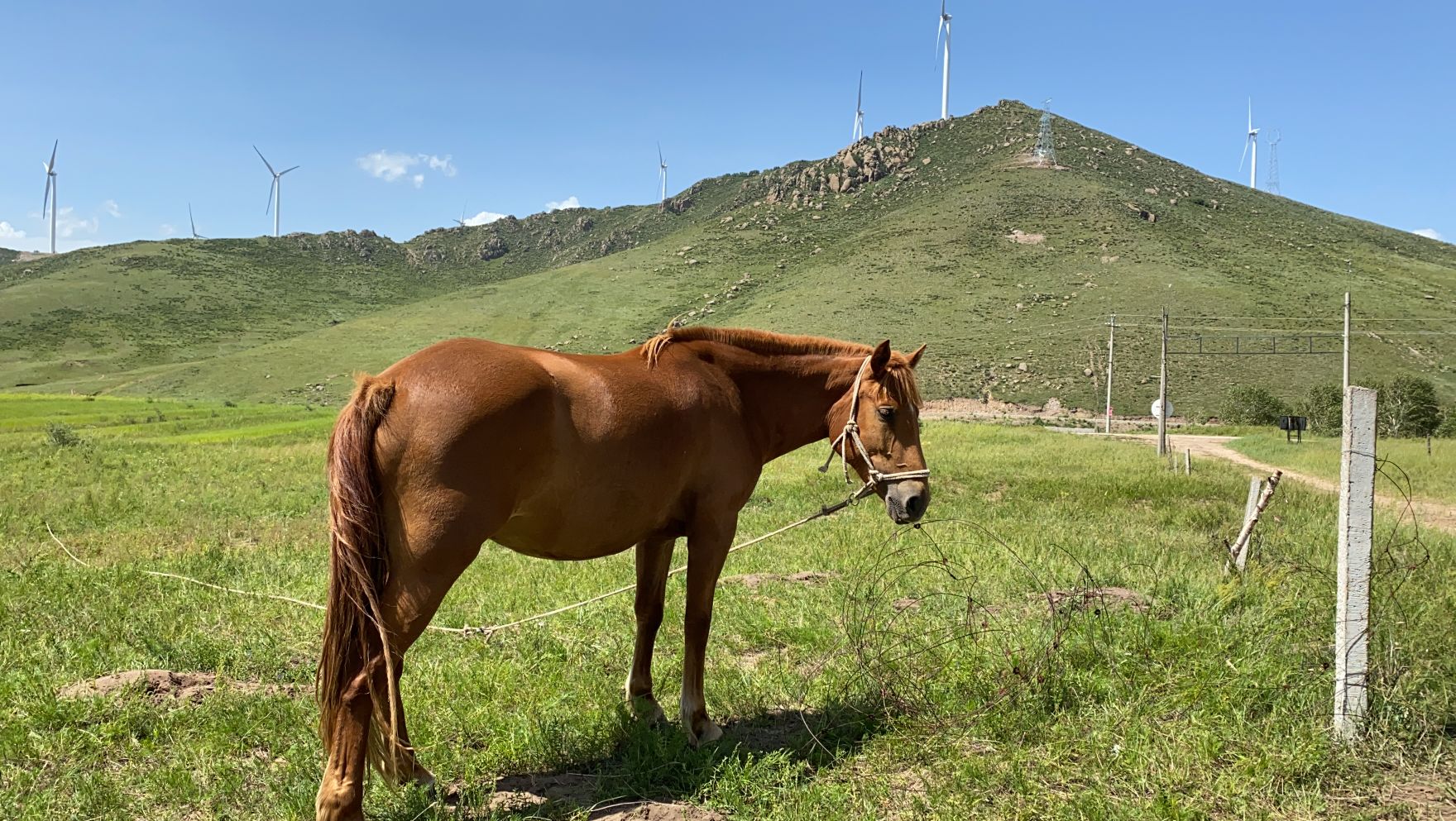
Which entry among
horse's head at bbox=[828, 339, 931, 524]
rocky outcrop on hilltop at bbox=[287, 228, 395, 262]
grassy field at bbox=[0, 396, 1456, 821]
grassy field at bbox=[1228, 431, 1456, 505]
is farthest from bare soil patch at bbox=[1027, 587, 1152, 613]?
rocky outcrop on hilltop at bbox=[287, 228, 395, 262]

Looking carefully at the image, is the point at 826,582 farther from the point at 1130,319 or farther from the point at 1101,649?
the point at 1130,319

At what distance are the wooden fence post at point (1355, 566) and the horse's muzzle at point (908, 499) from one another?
84.4 inches

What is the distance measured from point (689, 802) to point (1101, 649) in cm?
315

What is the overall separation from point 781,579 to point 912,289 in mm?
69688

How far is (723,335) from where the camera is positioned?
16.0 feet

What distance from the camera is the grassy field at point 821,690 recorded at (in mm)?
3668

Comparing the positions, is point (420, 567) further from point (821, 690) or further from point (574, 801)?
point (821, 690)

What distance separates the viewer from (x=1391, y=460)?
23172 millimetres

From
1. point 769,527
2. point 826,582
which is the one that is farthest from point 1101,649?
point 769,527

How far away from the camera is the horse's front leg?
14.4 ft

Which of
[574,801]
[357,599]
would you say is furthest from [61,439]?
[574,801]

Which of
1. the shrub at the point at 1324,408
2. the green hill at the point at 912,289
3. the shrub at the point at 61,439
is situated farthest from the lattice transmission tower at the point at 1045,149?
the shrub at the point at 61,439

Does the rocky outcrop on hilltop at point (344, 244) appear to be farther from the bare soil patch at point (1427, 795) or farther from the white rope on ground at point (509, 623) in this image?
the bare soil patch at point (1427, 795)

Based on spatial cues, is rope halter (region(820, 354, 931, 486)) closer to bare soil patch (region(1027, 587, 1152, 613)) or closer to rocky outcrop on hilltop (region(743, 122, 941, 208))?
→ bare soil patch (region(1027, 587, 1152, 613))
